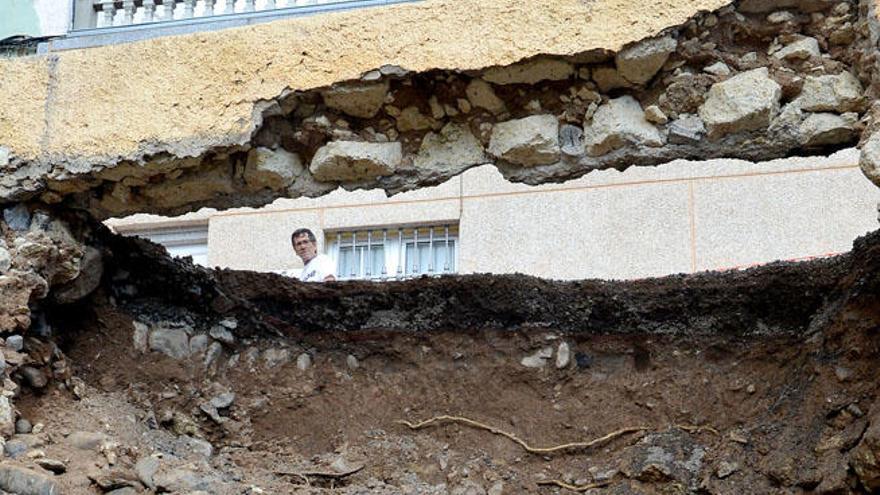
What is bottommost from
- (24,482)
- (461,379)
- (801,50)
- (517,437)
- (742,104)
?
(24,482)

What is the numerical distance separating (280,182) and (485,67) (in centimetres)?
104

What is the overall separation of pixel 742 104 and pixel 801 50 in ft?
1.12

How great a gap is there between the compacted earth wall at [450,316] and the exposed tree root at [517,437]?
2cm

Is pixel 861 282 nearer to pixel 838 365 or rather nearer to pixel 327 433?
pixel 838 365

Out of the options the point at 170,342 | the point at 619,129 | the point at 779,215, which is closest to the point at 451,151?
the point at 619,129

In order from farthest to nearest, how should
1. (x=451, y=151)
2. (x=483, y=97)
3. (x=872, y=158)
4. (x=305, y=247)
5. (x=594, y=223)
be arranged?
(x=594, y=223) → (x=305, y=247) → (x=451, y=151) → (x=483, y=97) → (x=872, y=158)

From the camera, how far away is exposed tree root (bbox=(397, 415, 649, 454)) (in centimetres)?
618

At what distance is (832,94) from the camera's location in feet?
17.5

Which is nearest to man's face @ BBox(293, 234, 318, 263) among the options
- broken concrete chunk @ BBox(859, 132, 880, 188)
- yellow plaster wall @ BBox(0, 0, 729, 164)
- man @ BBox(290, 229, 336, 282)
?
man @ BBox(290, 229, 336, 282)

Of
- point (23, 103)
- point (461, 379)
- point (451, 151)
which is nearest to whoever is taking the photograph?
point (451, 151)

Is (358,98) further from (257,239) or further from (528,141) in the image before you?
(257,239)

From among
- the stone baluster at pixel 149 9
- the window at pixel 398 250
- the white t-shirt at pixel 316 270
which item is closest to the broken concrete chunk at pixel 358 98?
the stone baluster at pixel 149 9

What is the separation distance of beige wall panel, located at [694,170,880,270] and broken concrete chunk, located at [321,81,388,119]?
4.80 meters

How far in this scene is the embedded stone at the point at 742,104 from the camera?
5336 millimetres
